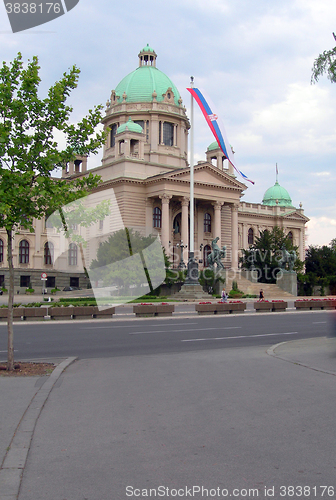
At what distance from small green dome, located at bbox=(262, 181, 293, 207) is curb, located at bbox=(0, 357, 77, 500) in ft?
330

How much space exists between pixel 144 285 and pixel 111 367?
43.7 meters

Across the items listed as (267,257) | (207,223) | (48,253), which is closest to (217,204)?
(207,223)

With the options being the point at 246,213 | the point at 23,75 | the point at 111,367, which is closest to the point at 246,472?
the point at 111,367

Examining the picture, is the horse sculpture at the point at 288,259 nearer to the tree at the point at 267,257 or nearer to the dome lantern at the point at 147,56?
the tree at the point at 267,257

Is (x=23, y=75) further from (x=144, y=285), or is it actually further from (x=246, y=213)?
(x=246, y=213)

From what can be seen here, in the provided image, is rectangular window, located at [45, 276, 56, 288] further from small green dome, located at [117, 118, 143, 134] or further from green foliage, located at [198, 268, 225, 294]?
green foliage, located at [198, 268, 225, 294]

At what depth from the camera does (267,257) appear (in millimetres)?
72875

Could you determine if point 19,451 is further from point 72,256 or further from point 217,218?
point 72,256

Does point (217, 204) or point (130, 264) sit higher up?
point (217, 204)

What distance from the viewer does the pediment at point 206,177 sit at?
6881 centimetres

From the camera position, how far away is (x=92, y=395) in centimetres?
870

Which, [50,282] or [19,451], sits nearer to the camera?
[19,451]

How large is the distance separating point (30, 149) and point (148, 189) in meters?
60.7

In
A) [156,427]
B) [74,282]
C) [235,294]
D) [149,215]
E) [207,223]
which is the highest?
[149,215]
